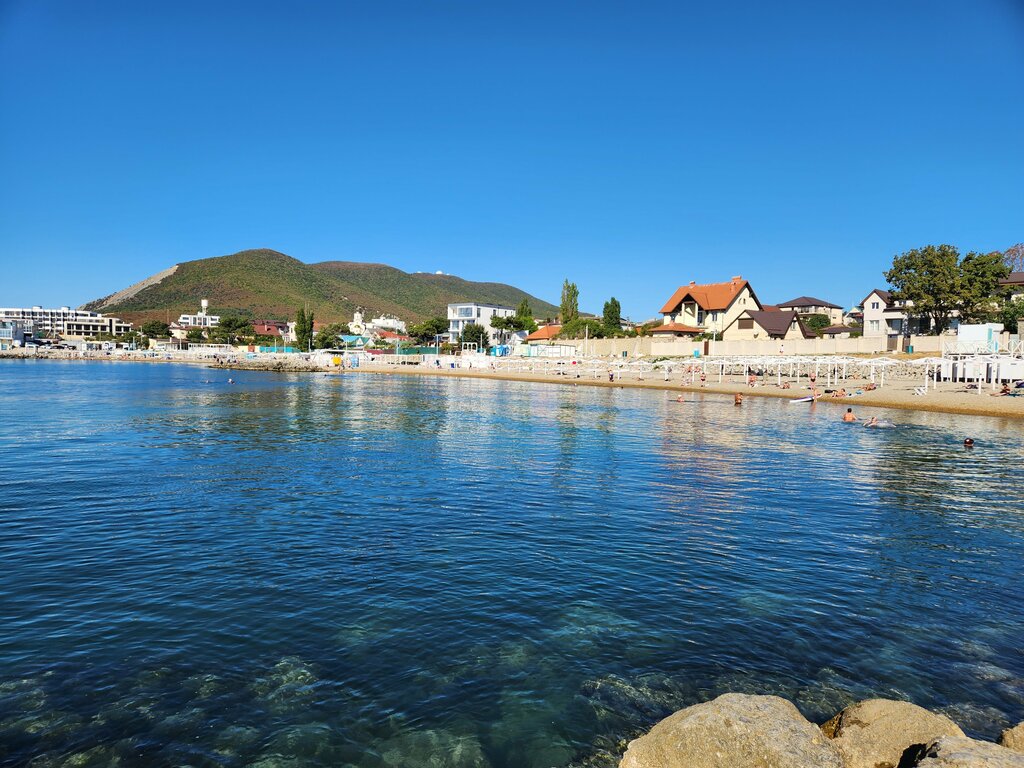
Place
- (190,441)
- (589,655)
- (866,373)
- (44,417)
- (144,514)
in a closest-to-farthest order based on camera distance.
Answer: (589,655)
(144,514)
(190,441)
(44,417)
(866,373)

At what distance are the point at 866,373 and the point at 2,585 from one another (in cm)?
7168

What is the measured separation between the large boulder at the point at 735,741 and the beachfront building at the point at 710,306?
291 feet

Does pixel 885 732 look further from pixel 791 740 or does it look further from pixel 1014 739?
pixel 791 740

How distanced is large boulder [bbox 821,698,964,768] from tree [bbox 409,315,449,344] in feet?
Result: 441

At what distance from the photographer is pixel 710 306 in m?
94.3

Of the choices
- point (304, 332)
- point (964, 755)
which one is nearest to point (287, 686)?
point (964, 755)

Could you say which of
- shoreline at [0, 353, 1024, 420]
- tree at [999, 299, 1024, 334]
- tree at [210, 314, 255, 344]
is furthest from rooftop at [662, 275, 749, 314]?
tree at [210, 314, 255, 344]

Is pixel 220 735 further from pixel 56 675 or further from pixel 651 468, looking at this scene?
pixel 651 468

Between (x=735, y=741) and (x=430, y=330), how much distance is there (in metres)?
138

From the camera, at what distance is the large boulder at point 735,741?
17.2 ft

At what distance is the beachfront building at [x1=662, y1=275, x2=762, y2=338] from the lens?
92750mm

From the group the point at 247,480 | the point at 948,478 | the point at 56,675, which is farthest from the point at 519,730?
the point at 948,478

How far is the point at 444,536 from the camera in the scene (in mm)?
14328

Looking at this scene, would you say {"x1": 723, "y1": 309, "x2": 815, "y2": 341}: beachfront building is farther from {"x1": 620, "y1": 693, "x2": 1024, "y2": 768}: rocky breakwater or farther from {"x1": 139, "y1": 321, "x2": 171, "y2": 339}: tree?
{"x1": 139, "y1": 321, "x2": 171, "y2": 339}: tree
